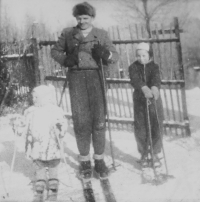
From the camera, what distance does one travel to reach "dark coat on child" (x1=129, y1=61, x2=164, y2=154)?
4031mm

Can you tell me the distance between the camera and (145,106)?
412cm

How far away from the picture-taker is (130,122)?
648 centimetres

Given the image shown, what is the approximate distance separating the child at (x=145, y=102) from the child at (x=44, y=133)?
3.52ft

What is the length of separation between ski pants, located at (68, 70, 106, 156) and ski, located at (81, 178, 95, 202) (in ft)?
1.14

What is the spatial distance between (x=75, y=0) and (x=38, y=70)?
285cm

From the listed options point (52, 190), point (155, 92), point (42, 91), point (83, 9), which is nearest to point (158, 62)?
Answer: point (155, 92)

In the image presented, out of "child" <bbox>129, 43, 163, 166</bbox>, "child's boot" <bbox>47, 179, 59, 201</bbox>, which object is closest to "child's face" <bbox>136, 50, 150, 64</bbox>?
"child" <bbox>129, 43, 163, 166</bbox>

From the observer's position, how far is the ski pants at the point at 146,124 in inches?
161

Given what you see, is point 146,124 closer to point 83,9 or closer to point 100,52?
point 100,52

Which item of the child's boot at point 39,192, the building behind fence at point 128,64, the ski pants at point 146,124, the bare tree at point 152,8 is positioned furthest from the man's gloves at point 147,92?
the bare tree at point 152,8

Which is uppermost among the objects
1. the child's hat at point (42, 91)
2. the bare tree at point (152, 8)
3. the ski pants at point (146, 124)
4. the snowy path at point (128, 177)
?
the bare tree at point (152, 8)

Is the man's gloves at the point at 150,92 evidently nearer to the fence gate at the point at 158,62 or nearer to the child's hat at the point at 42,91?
the child's hat at the point at 42,91

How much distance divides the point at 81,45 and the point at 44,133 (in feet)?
3.72

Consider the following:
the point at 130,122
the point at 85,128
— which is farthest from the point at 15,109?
the point at 85,128
